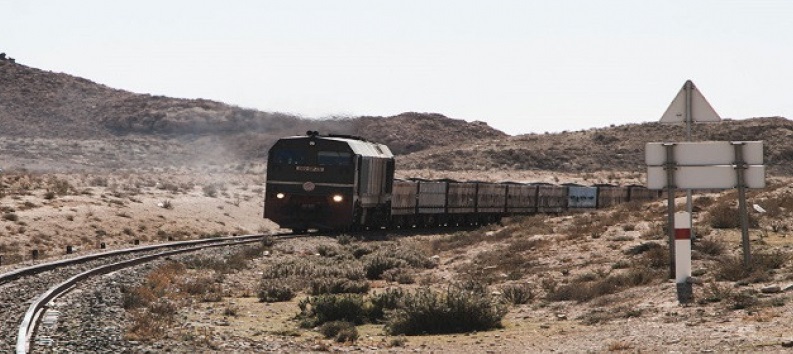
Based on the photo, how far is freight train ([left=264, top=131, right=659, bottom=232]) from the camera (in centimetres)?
3900

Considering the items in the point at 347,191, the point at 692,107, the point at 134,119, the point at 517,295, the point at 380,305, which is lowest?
the point at 380,305

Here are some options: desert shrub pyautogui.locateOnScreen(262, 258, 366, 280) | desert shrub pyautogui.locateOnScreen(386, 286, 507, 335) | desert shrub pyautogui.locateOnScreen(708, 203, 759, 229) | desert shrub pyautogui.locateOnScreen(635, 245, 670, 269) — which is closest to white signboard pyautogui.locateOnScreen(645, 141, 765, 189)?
desert shrub pyautogui.locateOnScreen(635, 245, 670, 269)

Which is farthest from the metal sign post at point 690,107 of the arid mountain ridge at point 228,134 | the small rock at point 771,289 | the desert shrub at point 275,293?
the arid mountain ridge at point 228,134

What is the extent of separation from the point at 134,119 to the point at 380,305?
134985 mm

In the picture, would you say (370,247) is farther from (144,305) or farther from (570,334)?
(570,334)

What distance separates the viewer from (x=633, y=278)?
18.3m

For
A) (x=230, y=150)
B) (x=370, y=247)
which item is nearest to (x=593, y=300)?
(x=370, y=247)

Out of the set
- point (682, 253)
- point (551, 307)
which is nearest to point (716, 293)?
point (682, 253)

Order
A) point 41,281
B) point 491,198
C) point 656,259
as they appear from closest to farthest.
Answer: point 656,259, point 41,281, point 491,198

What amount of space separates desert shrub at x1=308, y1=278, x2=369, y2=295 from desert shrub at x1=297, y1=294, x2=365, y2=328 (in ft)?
12.2

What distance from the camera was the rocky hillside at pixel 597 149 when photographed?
115 meters

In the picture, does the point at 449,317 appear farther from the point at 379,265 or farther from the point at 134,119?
the point at 134,119

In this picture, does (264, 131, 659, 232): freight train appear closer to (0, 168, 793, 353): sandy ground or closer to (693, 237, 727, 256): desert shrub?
(0, 168, 793, 353): sandy ground

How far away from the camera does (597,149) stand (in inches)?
4828
